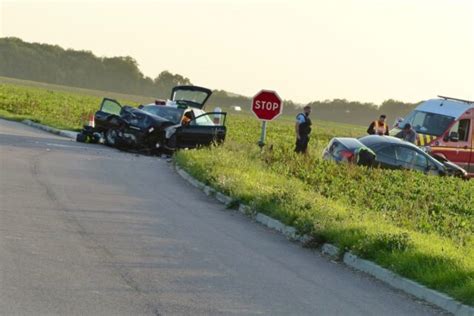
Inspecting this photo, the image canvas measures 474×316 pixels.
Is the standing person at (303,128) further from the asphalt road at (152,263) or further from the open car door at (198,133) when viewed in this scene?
the asphalt road at (152,263)

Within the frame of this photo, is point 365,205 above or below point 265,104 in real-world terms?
below

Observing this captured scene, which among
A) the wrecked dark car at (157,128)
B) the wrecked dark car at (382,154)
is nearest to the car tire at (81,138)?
the wrecked dark car at (157,128)

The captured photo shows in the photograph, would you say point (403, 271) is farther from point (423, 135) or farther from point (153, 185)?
point (423, 135)

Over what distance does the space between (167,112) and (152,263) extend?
16.9 metres

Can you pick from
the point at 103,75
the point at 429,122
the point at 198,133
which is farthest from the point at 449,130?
the point at 103,75

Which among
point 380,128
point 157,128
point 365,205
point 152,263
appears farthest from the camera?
point 380,128

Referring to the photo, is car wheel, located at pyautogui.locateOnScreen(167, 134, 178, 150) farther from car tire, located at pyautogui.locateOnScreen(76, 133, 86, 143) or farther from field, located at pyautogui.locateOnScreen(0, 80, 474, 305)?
car tire, located at pyautogui.locateOnScreen(76, 133, 86, 143)

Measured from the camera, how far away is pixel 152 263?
867cm

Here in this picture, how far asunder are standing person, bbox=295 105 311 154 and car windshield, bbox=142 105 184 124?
3.69 metres

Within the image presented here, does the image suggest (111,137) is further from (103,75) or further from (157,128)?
(103,75)

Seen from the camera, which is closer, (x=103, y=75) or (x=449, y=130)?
(x=449, y=130)

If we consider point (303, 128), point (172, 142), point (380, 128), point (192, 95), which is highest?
point (192, 95)

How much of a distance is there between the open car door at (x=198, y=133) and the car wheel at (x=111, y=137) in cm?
198

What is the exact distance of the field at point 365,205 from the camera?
9625mm
